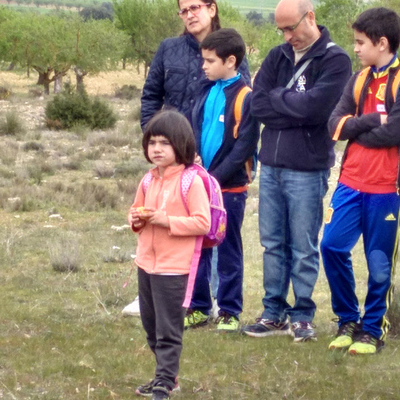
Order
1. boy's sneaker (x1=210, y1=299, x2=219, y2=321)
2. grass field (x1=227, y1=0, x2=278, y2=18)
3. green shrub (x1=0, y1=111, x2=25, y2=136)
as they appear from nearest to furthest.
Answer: boy's sneaker (x1=210, y1=299, x2=219, y2=321), green shrub (x1=0, y1=111, x2=25, y2=136), grass field (x1=227, y1=0, x2=278, y2=18)

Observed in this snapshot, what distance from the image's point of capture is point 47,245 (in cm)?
888

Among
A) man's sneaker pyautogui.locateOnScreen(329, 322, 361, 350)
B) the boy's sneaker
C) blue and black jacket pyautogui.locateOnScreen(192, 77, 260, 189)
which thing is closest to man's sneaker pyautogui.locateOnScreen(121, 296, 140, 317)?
the boy's sneaker

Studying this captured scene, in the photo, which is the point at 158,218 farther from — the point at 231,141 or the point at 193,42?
the point at 193,42

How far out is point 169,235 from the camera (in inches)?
157

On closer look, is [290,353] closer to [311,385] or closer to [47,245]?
[311,385]

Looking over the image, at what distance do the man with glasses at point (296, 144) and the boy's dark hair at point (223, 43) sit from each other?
8.6 inches

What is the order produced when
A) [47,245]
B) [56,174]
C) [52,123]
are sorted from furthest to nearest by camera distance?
[52,123] < [56,174] < [47,245]

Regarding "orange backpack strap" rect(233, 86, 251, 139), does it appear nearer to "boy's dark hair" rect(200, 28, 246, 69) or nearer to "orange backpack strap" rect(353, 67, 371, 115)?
"boy's dark hair" rect(200, 28, 246, 69)

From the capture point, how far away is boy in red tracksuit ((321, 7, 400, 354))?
4.67 metres

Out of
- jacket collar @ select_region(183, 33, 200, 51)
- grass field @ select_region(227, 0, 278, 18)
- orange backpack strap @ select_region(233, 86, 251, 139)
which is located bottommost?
grass field @ select_region(227, 0, 278, 18)

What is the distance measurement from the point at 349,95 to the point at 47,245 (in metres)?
4.85

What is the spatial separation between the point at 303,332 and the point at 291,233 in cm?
61

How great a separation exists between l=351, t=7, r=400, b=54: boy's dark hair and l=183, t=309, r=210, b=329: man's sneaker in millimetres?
2097

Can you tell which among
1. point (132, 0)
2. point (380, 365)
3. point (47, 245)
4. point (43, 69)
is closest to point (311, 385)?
point (380, 365)
